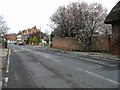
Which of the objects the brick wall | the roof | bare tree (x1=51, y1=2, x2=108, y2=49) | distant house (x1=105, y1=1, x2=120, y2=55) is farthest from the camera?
bare tree (x1=51, y1=2, x2=108, y2=49)

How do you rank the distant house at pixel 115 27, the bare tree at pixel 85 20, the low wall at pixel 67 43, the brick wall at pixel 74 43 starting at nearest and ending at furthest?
the distant house at pixel 115 27, the brick wall at pixel 74 43, the bare tree at pixel 85 20, the low wall at pixel 67 43

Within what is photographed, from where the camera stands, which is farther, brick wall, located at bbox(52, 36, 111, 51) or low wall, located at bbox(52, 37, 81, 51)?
low wall, located at bbox(52, 37, 81, 51)

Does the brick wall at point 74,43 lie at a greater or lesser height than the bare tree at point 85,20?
lesser

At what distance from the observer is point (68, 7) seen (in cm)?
5681

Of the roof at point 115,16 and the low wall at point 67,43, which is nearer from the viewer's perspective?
the roof at point 115,16

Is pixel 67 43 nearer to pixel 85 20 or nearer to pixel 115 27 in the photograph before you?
pixel 85 20

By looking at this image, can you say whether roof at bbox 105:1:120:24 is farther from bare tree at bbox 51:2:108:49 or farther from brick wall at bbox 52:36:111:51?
bare tree at bbox 51:2:108:49

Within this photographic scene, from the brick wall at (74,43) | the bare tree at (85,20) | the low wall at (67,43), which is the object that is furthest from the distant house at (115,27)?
the low wall at (67,43)

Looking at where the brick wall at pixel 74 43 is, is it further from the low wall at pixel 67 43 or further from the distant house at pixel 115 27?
the distant house at pixel 115 27

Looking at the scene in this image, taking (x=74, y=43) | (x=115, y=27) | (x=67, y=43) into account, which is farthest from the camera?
(x=67, y=43)

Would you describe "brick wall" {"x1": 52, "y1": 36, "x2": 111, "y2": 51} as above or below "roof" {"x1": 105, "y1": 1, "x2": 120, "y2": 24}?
below

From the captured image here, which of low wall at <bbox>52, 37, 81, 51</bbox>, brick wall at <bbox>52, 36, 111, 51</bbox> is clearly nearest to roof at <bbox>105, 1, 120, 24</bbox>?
brick wall at <bbox>52, 36, 111, 51</bbox>

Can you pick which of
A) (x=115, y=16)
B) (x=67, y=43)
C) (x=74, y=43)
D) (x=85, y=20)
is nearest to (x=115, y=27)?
(x=115, y=16)

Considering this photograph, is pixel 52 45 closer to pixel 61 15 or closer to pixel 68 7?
pixel 61 15
